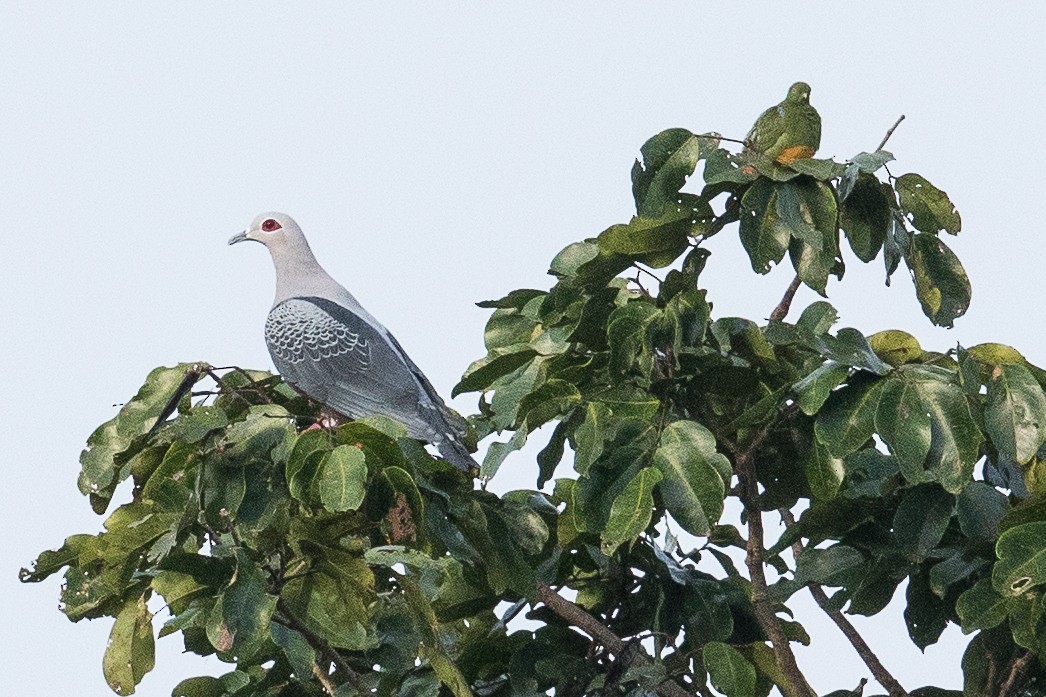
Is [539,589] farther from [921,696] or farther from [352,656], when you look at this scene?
[921,696]

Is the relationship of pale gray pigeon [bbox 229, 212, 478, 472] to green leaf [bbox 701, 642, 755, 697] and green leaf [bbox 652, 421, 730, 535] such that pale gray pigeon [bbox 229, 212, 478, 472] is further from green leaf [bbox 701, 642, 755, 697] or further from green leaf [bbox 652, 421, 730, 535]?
green leaf [bbox 652, 421, 730, 535]

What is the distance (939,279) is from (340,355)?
8.98 feet

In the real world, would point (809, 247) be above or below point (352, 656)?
above

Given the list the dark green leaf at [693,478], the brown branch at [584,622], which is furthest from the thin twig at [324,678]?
the dark green leaf at [693,478]

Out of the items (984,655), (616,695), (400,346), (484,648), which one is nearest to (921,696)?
(984,655)

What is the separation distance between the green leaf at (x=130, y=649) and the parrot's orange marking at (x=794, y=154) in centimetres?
240

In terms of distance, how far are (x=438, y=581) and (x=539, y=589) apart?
0.51 m

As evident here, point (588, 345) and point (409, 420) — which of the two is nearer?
point (588, 345)

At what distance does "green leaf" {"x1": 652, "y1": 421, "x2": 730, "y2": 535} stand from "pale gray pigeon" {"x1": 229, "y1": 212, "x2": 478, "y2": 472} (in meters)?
1.77

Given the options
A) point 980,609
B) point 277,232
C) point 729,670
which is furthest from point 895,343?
point 277,232

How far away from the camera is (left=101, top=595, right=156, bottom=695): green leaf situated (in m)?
4.82

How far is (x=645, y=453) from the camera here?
14.5ft

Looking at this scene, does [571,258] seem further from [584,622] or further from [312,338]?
[312,338]

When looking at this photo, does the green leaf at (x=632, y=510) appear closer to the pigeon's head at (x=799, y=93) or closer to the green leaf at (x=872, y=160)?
the green leaf at (x=872, y=160)
